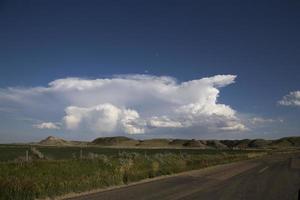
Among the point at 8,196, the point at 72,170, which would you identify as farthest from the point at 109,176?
the point at 8,196

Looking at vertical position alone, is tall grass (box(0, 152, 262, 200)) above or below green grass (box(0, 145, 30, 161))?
below

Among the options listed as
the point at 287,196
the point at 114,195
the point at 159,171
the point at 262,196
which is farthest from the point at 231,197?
the point at 159,171

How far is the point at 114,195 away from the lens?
1527 centimetres

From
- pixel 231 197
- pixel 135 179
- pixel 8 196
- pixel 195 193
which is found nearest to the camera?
pixel 8 196

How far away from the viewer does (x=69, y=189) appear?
16.8 m

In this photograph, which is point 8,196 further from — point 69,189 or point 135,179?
point 135,179

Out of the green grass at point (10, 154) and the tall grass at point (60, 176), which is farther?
the green grass at point (10, 154)

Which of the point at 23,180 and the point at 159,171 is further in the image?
the point at 159,171

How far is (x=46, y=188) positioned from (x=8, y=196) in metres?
2.02

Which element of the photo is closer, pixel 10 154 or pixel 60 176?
pixel 60 176

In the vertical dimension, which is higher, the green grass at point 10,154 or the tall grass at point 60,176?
the green grass at point 10,154

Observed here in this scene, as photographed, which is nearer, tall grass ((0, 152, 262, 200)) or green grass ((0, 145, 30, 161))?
tall grass ((0, 152, 262, 200))

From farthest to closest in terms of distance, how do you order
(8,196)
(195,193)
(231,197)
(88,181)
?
(88,181)
(195,193)
(231,197)
(8,196)

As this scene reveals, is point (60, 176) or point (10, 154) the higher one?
point (10, 154)
